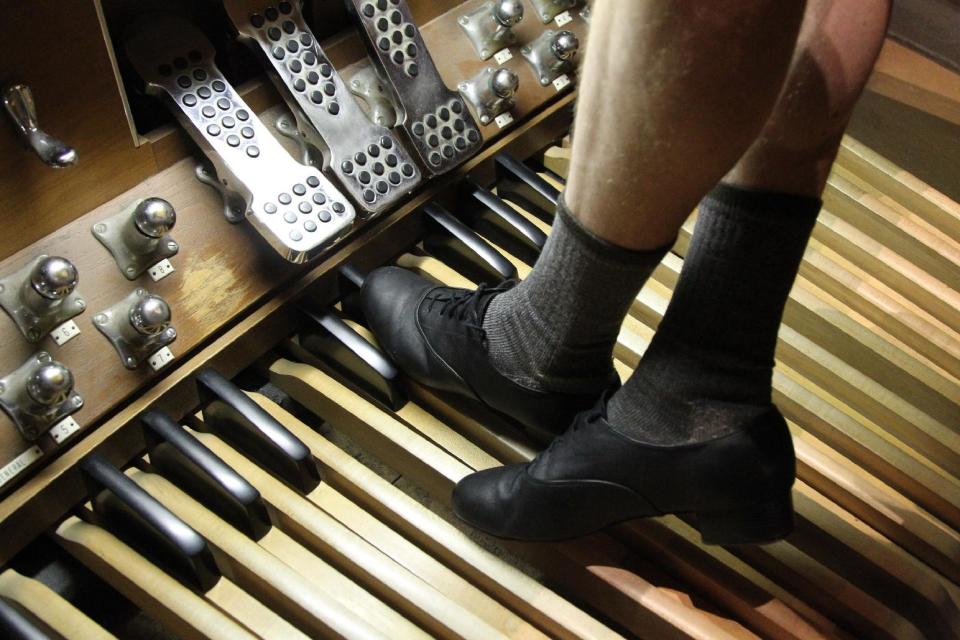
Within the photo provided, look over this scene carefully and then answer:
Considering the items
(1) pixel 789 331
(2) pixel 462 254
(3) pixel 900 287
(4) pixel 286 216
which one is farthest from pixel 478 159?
(3) pixel 900 287

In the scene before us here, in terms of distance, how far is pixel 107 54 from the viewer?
1021 millimetres

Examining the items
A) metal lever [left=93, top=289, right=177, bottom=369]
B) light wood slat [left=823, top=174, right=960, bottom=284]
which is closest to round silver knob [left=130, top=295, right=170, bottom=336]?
metal lever [left=93, top=289, right=177, bottom=369]

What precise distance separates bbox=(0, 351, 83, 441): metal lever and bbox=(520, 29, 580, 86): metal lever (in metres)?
0.80

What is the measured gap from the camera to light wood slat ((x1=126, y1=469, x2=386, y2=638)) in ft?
3.14

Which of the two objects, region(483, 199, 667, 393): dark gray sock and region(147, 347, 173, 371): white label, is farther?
region(147, 347, 173, 371): white label

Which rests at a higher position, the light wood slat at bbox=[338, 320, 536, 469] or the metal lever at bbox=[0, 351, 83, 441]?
the metal lever at bbox=[0, 351, 83, 441]

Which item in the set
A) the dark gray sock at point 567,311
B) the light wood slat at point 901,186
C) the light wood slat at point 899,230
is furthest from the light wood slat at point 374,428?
the light wood slat at point 901,186

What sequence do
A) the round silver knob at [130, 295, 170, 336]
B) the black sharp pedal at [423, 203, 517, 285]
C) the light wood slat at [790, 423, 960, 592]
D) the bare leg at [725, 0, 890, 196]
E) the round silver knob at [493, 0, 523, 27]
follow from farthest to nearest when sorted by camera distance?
the round silver knob at [493, 0, 523, 27], the black sharp pedal at [423, 203, 517, 285], the light wood slat at [790, 423, 960, 592], the round silver knob at [130, 295, 170, 336], the bare leg at [725, 0, 890, 196]

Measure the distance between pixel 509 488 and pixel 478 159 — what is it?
0.53m

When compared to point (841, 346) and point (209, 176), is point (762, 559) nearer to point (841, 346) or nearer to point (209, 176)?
point (841, 346)

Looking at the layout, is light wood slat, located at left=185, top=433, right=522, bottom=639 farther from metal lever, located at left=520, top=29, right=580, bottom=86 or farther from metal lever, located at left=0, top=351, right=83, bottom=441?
metal lever, located at left=520, top=29, right=580, bottom=86

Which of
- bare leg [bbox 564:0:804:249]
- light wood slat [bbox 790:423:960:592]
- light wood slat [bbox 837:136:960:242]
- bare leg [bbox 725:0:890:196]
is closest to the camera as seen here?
bare leg [bbox 564:0:804:249]

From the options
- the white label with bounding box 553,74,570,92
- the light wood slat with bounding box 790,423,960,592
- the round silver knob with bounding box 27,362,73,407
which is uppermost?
the round silver knob with bounding box 27,362,73,407

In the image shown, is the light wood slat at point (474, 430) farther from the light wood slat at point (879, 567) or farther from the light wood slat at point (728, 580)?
the light wood slat at point (879, 567)
